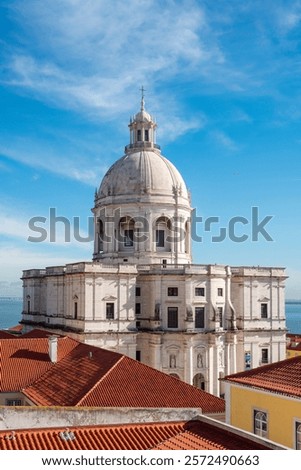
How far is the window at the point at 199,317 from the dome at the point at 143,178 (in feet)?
42.3

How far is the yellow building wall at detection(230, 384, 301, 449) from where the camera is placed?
19047mm

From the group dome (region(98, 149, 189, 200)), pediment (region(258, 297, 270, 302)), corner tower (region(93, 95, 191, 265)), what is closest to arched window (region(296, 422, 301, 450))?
corner tower (region(93, 95, 191, 265))

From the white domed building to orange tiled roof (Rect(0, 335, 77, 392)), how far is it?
9461mm

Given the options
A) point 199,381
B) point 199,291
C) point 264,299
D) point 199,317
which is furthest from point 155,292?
point 264,299

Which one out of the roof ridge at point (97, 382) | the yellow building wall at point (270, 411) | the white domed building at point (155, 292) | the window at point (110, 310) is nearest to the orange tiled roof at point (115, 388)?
the roof ridge at point (97, 382)

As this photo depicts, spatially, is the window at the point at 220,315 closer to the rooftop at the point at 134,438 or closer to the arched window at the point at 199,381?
the arched window at the point at 199,381

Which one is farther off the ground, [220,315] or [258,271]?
[258,271]

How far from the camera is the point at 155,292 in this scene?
53531 millimetres

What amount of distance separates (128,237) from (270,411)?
40.4m

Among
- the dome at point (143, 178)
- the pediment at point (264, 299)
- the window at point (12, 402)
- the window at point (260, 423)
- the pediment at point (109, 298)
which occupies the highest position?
the dome at point (143, 178)

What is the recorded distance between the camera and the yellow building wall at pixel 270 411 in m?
19.0

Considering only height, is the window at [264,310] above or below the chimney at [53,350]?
above

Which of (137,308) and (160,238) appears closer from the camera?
(137,308)

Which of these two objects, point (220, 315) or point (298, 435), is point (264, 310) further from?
point (298, 435)
